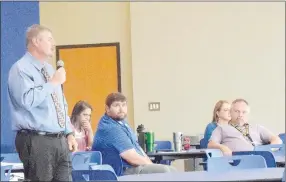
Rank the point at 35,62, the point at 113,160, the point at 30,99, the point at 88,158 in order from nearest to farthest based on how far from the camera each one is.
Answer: the point at 30,99 → the point at 35,62 → the point at 88,158 → the point at 113,160

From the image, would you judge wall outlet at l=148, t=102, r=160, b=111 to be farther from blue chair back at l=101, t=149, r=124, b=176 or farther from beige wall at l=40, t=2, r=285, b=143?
blue chair back at l=101, t=149, r=124, b=176

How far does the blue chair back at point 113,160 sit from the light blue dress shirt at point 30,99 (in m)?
1.76

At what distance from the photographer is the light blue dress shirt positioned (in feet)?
10.8

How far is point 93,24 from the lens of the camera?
9.60 meters

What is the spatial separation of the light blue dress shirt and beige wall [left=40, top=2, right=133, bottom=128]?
19.4ft

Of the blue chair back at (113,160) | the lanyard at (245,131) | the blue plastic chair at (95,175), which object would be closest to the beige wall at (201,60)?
the lanyard at (245,131)

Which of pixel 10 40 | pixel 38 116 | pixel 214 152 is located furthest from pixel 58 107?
pixel 10 40

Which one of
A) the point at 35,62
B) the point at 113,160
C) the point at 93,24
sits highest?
the point at 93,24

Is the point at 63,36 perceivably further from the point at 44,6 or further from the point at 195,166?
the point at 195,166

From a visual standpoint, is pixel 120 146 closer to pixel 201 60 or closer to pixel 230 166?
pixel 230 166

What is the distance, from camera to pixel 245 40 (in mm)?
9156

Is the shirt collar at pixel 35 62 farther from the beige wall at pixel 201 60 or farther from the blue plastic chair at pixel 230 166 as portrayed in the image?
the beige wall at pixel 201 60

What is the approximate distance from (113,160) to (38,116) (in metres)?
1.92

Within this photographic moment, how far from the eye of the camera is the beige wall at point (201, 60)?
9.08m
